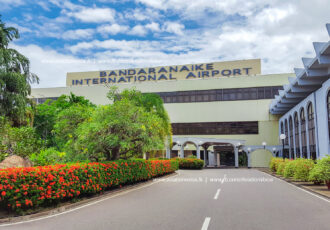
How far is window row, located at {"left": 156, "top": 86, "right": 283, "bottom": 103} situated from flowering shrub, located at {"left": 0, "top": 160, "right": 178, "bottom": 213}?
31878 millimetres

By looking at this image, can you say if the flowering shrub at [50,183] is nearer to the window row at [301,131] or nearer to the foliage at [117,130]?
the foliage at [117,130]

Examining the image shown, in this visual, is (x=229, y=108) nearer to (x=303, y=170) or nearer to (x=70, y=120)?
→ (x=303, y=170)

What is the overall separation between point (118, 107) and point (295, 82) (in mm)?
16708

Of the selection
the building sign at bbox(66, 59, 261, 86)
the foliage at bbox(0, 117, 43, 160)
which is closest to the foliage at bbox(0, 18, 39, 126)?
the foliage at bbox(0, 117, 43, 160)

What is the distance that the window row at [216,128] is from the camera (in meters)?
42.5

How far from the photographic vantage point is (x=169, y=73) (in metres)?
48.6

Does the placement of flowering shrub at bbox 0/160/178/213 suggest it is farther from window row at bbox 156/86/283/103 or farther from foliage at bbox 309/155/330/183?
window row at bbox 156/86/283/103

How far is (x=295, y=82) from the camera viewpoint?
25156 mm

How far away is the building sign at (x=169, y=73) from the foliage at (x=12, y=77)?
2884 centimetres

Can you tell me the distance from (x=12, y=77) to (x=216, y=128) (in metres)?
29.3

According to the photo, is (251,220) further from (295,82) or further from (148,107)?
(295,82)

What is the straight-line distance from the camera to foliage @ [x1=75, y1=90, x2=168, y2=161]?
1399 centimetres

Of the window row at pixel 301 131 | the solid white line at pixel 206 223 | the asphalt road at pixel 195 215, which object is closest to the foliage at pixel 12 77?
the asphalt road at pixel 195 215

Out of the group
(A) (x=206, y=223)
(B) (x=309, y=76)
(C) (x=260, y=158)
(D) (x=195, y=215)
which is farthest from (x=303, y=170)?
(C) (x=260, y=158)
